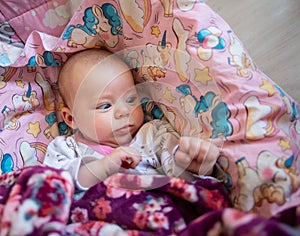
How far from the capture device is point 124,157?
0.93m

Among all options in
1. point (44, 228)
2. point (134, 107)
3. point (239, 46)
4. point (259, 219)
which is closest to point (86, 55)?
point (134, 107)

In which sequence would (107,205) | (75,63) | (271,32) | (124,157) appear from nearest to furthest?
(107,205) → (124,157) → (75,63) → (271,32)

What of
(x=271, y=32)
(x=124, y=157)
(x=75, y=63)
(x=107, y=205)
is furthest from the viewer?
(x=271, y=32)

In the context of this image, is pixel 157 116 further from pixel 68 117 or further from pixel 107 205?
pixel 107 205

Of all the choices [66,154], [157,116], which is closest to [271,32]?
[157,116]

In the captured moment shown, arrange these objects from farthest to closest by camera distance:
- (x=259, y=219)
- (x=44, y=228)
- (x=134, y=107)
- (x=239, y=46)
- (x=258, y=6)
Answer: (x=258, y=6)
(x=134, y=107)
(x=239, y=46)
(x=44, y=228)
(x=259, y=219)

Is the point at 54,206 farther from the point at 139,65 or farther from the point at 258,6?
the point at 258,6

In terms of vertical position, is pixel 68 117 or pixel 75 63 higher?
pixel 75 63

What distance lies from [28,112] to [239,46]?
1.91 ft

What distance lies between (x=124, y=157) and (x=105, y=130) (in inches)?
3.9

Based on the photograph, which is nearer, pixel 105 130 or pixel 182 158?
pixel 182 158

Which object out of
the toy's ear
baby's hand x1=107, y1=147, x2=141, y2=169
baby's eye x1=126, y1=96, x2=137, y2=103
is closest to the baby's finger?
baby's hand x1=107, y1=147, x2=141, y2=169

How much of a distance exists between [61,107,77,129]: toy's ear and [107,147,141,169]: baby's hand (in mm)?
183

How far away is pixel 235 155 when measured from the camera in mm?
786
